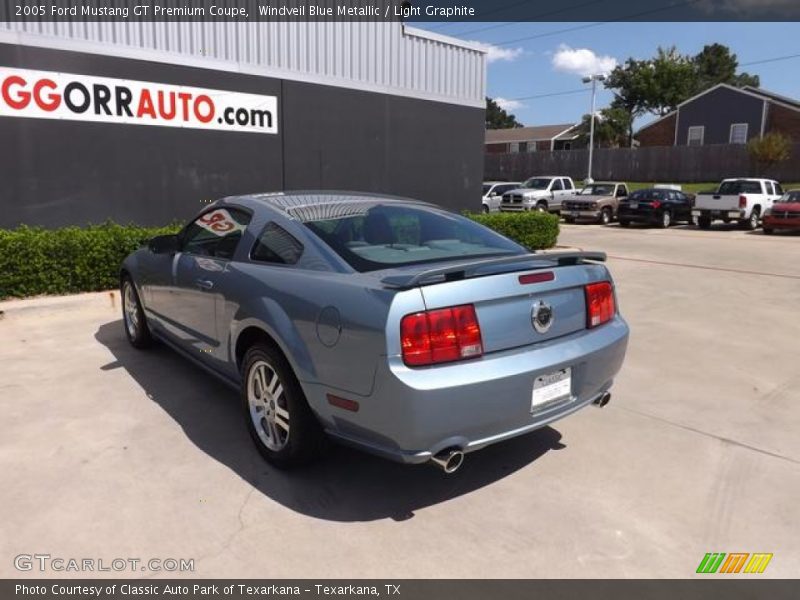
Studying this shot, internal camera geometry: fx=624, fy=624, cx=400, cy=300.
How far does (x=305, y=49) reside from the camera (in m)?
10.9

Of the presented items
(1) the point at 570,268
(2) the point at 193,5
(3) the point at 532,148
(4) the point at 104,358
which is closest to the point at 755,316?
(1) the point at 570,268

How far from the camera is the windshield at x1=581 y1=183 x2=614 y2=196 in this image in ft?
80.4

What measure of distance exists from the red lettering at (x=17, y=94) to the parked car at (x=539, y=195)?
19.5m

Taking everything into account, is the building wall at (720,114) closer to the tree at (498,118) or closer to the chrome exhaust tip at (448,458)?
the chrome exhaust tip at (448,458)

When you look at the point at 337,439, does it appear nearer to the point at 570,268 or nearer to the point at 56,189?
Result: the point at 570,268

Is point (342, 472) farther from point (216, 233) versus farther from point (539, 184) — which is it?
point (539, 184)

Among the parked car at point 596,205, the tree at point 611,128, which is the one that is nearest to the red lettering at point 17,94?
the parked car at point 596,205

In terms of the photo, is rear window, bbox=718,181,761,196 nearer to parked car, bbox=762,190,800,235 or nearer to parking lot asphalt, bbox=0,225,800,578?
parked car, bbox=762,190,800,235

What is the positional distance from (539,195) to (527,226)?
1361 centimetres

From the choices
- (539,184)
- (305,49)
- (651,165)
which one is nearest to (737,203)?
(539,184)

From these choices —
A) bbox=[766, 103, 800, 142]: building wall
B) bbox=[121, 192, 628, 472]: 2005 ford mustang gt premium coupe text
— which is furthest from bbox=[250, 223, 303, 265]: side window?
bbox=[766, 103, 800, 142]: building wall

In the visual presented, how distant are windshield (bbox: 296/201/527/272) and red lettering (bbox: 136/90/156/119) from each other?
21.3 feet

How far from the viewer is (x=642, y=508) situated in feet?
10.5

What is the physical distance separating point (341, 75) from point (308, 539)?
9995 mm
